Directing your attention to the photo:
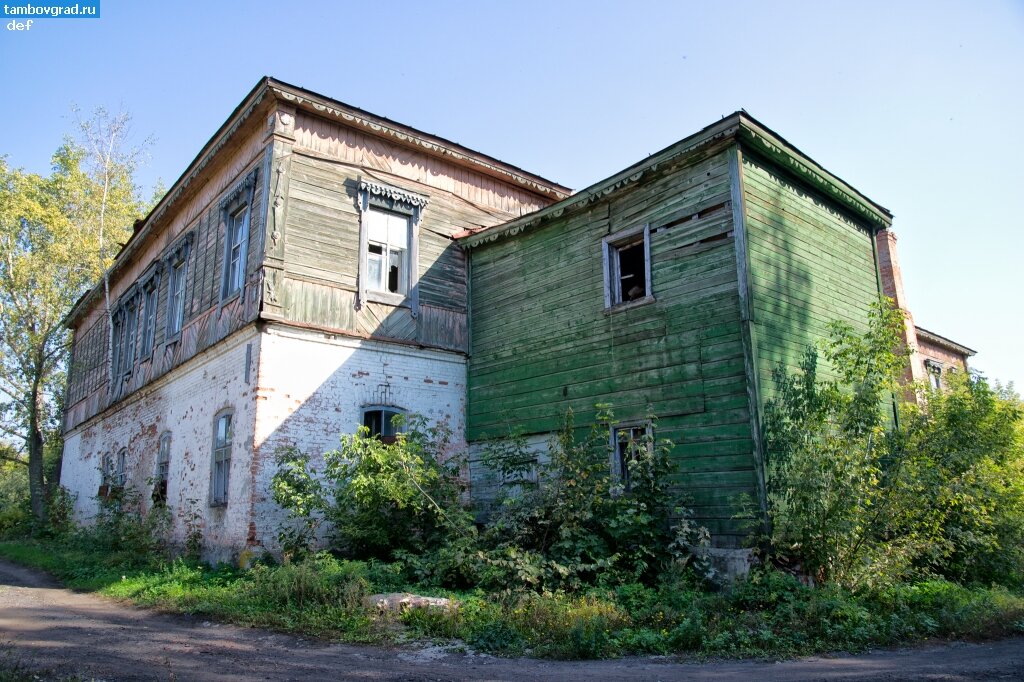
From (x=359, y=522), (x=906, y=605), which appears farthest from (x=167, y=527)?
(x=906, y=605)

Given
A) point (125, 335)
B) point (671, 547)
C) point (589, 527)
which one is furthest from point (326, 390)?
point (125, 335)

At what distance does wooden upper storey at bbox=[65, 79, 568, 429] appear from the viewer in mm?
12953

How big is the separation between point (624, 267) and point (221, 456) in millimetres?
8187

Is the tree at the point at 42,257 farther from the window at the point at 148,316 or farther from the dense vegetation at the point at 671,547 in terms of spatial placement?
the dense vegetation at the point at 671,547

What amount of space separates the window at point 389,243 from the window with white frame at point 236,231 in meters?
2.18

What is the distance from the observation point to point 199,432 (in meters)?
14.2

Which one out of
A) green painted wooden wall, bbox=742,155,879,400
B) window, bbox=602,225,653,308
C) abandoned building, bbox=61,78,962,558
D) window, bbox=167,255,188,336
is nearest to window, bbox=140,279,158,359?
window, bbox=167,255,188,336

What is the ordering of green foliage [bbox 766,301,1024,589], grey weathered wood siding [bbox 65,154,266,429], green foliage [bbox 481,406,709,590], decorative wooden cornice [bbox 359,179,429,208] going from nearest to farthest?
green foliage [bbox 766,301,1024,589]
green foliage [bbox 481,406,709,590]
grey weathered wood siding [bbox 65,154,266,429]
decorative wooden cornice [bbox 359,179,429,208]

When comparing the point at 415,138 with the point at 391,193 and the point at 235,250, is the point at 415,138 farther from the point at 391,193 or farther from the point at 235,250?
the point at 235,250

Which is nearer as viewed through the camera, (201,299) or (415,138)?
(415,138)

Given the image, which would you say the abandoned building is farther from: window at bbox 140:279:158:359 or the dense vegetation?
window at bbox 140:279:158:359

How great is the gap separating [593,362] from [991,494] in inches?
232

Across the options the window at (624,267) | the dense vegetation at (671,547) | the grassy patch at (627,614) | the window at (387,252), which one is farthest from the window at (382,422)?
the window at (624,267)

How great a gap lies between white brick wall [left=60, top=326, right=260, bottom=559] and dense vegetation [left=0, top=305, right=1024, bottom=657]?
1001mm
